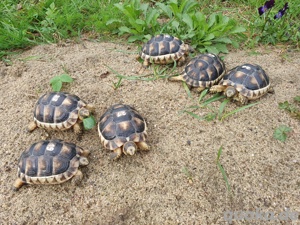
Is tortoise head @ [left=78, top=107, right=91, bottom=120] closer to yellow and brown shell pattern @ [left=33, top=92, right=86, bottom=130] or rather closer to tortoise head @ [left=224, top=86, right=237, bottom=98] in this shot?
yellow and brown shell pattern @ [left=33, top=92, right=86, bottom=130]

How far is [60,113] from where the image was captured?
A: 9.66ft

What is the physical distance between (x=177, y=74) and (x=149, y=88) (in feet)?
1.51

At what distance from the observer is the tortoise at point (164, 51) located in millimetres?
3711

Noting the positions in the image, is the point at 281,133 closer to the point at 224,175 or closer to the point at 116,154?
the point at 224,175

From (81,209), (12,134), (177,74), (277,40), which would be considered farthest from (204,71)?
(12,134)

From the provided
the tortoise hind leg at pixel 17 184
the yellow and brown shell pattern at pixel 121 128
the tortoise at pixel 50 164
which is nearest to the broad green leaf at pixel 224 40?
the yellow and brown shell pattern at pixel 121 128

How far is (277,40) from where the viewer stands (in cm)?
421

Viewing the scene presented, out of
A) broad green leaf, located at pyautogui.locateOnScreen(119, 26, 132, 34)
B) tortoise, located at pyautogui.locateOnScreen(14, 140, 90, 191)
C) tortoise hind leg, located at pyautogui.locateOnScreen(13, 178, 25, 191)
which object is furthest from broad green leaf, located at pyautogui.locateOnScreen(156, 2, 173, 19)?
tortoise hind leg, located at pyautogui.locateOnScreen(13, 178, 25, 191)

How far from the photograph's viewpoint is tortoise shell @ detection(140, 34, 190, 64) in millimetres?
3709

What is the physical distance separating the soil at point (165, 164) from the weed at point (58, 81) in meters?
0.12

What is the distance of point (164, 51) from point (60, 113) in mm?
1609

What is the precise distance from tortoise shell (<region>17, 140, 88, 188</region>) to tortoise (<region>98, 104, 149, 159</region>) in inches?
11.9

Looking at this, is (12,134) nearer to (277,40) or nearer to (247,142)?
(247,142)

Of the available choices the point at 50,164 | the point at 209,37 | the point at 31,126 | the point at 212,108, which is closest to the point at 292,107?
the point at 212,108
